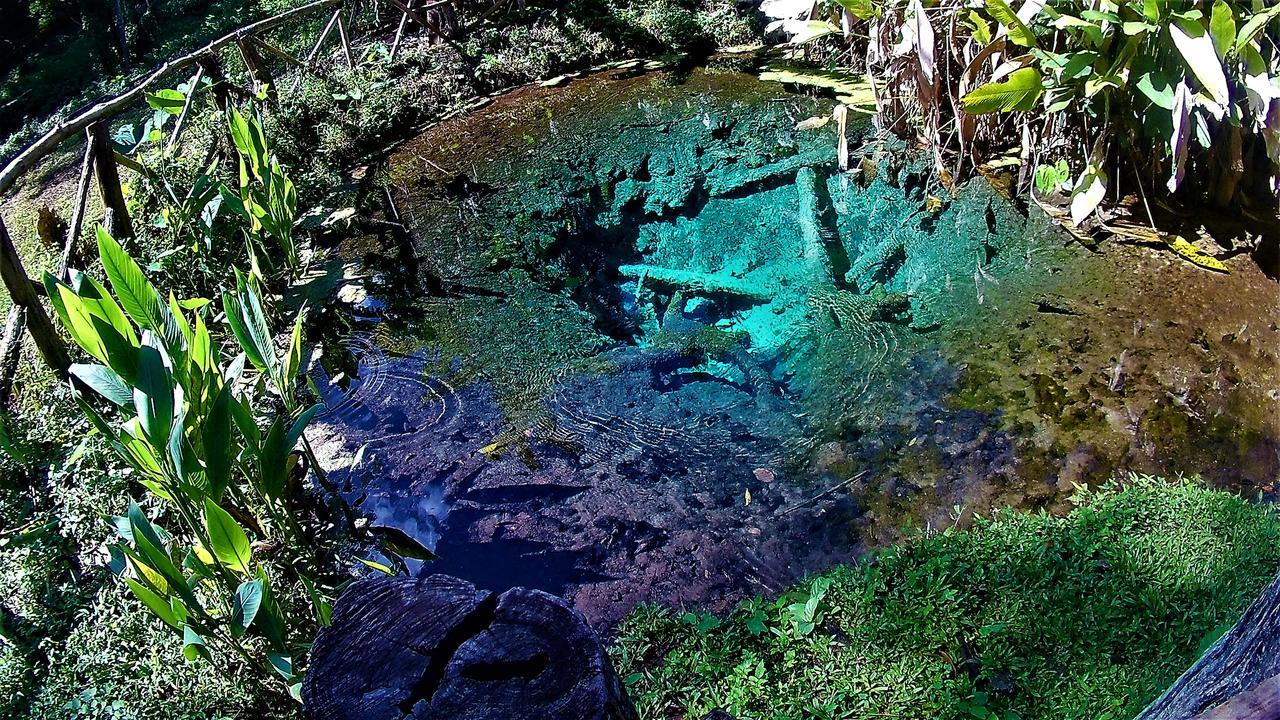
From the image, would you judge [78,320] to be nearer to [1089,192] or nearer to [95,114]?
[95,114]

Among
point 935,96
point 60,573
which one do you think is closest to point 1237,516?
point 935,96

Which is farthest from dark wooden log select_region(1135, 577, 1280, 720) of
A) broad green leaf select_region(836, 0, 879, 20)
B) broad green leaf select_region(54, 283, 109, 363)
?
broad green leaf select_region(836, 0, 879, 20)

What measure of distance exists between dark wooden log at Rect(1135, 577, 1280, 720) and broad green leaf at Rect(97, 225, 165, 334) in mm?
1984

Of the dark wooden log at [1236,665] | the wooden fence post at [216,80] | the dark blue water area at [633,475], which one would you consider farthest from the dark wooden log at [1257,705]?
the wooden fence post at [216,80]

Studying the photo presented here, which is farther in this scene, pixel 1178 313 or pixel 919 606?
pixel 1178 313

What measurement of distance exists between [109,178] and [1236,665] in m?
3.59

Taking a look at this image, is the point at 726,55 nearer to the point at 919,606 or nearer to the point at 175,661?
the point at 919,606

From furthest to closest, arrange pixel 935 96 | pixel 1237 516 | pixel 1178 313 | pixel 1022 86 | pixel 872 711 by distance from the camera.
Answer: pixel 935 96, pixel 1022 86, pixel 1178 313, pixel 1237 516, pixel 872 711

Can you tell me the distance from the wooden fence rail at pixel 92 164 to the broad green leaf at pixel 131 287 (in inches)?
29.1

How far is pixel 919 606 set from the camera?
2055 millimetres

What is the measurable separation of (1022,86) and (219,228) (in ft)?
10.3

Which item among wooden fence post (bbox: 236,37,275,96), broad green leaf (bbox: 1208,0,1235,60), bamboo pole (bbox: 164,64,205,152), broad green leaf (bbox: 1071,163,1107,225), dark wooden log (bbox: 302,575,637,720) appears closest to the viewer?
dark wooden log (bbox: 302,575,637,720)

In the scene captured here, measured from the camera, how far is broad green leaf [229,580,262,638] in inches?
68.1

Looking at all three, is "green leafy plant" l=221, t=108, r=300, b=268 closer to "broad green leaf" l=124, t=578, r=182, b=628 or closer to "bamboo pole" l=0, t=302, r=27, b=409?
"bamboo pole" l=0, t=302, r=27, b=409
